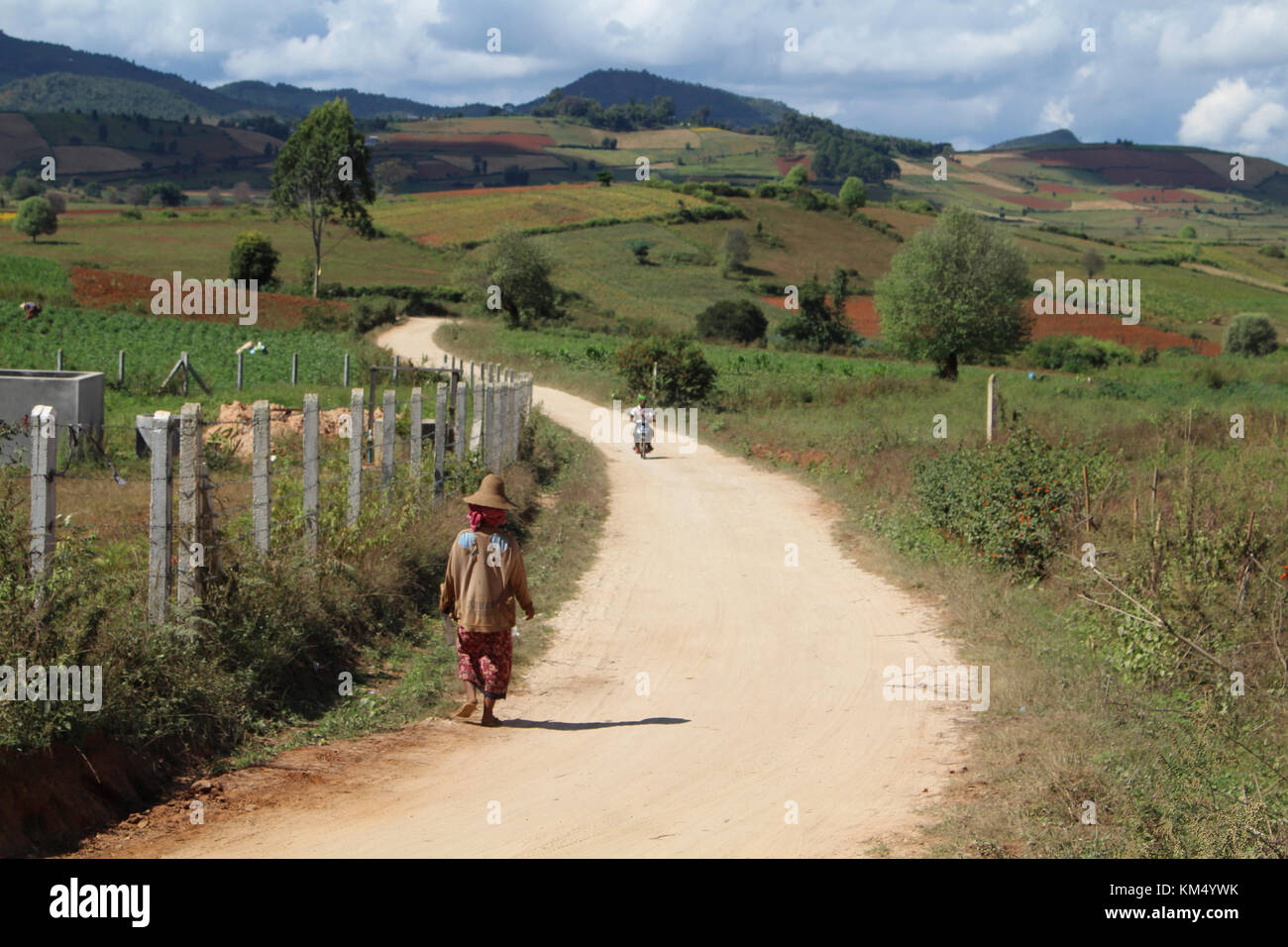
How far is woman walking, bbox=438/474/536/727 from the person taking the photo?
8133 millimetres

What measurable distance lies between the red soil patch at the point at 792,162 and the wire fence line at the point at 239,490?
574 ft

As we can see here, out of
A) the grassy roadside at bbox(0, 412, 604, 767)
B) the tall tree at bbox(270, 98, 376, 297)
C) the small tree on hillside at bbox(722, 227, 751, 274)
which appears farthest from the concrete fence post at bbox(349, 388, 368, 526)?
the small tree on hillside at bbox(722, 227, 751, 274)

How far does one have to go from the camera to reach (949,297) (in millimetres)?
49312

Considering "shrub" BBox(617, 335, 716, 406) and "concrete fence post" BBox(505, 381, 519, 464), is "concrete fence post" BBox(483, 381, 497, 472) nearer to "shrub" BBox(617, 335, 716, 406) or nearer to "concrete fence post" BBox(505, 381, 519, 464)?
"concrete fence post" BBox(505, 381, 519, 464)

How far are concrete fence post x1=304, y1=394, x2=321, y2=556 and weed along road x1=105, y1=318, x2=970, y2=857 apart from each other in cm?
225

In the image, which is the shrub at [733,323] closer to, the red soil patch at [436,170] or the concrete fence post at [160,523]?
the concrete fence post at [160,523]

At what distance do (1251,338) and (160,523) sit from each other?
69227 mm

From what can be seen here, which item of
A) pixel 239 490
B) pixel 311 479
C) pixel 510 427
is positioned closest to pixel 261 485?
pixel 311 479

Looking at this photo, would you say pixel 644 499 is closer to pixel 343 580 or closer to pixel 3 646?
pixel 343 580

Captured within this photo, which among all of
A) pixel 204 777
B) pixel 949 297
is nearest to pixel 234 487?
pixel 204 777

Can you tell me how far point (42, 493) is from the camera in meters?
6.65

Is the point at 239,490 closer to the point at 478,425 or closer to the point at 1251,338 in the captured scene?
the point at 478,425
